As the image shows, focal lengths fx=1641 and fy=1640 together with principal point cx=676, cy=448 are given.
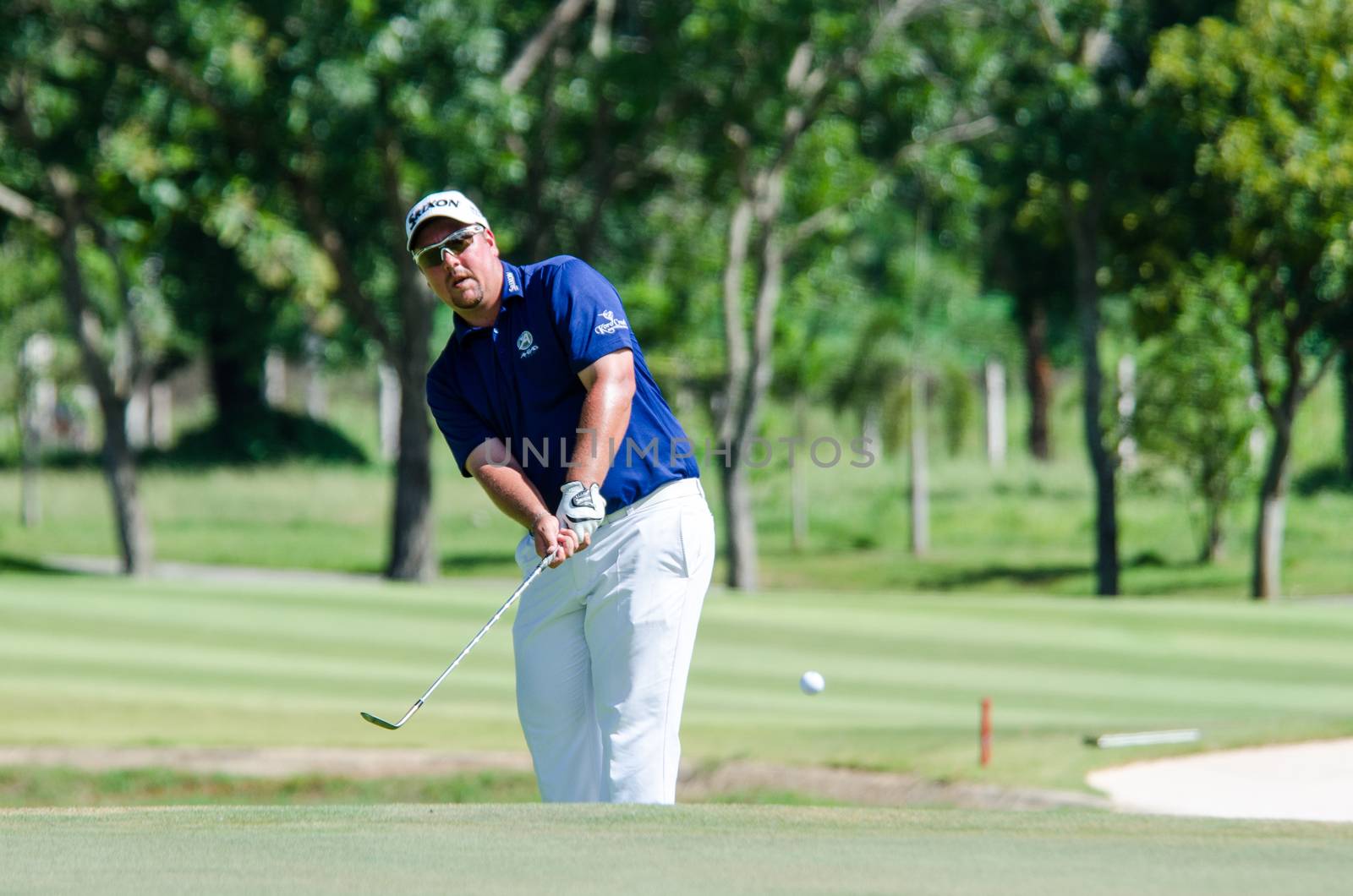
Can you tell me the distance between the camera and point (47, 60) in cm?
1684

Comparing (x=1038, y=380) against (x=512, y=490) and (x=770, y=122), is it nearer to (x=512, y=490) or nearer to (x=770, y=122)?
(x=770, y=122)

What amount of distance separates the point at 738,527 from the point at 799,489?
25.1 feet

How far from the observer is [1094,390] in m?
18.5

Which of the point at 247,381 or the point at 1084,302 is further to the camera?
the point at 247,381

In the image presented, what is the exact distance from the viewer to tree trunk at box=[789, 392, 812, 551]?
87.1ft

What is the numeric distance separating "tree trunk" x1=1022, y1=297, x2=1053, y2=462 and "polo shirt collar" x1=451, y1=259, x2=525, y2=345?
27188mm

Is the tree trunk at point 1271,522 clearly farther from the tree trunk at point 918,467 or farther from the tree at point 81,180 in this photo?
the tree at point 81,180

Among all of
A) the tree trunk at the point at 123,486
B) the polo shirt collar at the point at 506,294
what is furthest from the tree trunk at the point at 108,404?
the polo shirt collar at the point at 506,294

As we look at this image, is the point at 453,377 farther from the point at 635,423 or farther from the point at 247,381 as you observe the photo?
the point at 247,381

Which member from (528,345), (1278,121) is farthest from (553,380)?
(1278,121)

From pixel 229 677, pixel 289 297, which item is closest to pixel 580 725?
pixel 229 677

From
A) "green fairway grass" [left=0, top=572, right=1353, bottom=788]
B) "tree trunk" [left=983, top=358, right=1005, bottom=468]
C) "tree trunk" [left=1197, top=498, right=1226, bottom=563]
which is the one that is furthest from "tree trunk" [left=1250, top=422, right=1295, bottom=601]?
"tree trunk" [left=983, top=358, right=1005, bottom=468]

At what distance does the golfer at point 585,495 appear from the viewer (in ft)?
13.9

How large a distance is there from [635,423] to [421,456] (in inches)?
578
